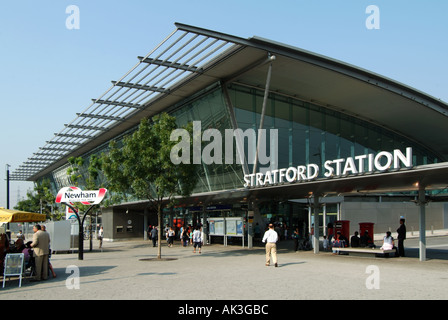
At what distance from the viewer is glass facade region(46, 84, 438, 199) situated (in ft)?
92.7

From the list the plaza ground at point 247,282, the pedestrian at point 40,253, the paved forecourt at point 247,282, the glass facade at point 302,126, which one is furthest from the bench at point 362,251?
the pedestrian at point 40,253

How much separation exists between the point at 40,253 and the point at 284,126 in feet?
58.7

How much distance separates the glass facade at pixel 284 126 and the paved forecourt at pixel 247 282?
10.7 m

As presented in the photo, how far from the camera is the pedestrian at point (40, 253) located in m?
14.4

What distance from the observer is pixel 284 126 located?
28.7m

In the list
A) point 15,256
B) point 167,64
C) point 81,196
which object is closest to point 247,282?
point 15,256

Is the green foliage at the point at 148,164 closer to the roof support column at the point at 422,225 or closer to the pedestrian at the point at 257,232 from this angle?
the roof support column at the point at 422,225

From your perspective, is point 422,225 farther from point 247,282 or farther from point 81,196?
point 81,196

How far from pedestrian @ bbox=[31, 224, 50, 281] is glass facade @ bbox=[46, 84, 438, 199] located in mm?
14237

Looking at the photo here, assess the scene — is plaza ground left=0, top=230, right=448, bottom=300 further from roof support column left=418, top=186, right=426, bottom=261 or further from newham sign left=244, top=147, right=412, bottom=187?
newham sign left=244, top=147, right=412, bottom=187

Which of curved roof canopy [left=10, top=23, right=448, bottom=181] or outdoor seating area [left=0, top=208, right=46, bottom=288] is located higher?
curved roof canopy [left=10, top=23, right=448, bottom=181]

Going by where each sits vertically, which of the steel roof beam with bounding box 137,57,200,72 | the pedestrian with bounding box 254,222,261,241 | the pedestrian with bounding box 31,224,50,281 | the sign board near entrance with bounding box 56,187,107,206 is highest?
the steel roof beam with bounding box 137,57,200,72

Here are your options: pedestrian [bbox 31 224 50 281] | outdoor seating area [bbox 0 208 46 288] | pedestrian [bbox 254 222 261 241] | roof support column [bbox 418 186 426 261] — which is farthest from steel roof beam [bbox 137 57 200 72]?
pedestrian [bbox 254 222 261 241]
